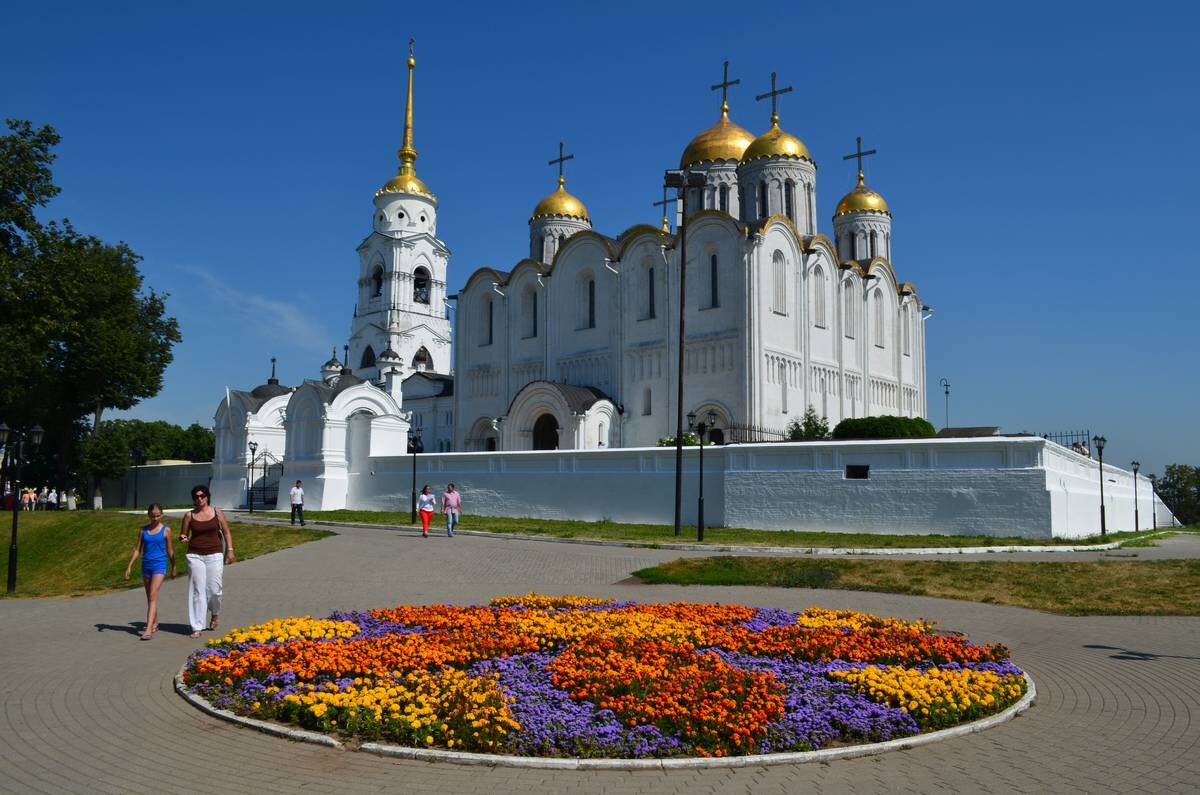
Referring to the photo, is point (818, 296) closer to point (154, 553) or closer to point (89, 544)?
point (89, 544)

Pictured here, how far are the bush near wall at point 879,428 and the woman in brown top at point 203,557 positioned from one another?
72.1ft

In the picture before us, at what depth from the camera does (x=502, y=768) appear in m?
5.59

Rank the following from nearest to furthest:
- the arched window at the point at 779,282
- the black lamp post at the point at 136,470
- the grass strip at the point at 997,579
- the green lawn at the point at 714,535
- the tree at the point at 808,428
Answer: the grass strip at the point at 997,579
the green lawn at the point at 714,535
the tree at the point at 808,428
the arched window at the point at 779,282
the black lamp post at the point at 136,470

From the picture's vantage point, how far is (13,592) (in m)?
16.1

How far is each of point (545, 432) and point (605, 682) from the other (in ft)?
105

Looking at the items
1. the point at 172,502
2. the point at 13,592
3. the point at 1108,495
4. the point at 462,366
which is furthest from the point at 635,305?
the point at 13,592

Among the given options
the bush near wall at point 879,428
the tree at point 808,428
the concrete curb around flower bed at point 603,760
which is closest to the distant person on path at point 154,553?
the concrete curb around flower bed at point 603,760

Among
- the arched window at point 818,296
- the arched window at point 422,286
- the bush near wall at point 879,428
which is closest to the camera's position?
the bush near wall at point 879,428

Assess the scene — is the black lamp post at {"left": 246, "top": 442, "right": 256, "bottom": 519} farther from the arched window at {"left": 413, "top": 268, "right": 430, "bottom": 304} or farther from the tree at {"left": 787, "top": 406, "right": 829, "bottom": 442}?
the arched window at {"left": 413, "top": 268, "right": 430, "bottom": 304}

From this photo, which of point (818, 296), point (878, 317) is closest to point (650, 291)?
point (818, 296)

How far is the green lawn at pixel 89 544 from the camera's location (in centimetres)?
2064

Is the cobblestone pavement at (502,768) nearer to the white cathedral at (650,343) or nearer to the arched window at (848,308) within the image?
the white cathedral at (650,343)

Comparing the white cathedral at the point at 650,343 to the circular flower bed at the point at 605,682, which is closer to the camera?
the circular flower bed at the point at 605,682

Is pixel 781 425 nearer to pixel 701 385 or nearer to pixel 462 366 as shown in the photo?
pixel 701 385
